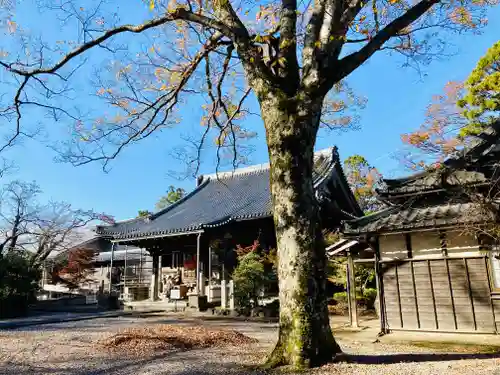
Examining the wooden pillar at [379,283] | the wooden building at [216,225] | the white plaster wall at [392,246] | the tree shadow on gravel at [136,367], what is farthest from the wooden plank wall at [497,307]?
the wooden building at [216,225]

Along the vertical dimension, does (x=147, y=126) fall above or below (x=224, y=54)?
below

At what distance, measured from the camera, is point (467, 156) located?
32.8 ft

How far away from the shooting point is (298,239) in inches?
192

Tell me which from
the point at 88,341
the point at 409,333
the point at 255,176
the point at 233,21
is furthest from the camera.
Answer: the point at 255,176

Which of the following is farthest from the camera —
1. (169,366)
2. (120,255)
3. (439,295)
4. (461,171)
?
(120,255)

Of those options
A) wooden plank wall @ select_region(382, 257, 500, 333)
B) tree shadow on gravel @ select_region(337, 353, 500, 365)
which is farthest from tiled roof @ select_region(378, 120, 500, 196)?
tree shadow on gravel @ select_region(337, 353, 500, 365)

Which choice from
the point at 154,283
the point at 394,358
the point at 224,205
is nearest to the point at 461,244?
the point at 394,358

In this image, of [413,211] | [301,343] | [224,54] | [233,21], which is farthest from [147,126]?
[413,211]

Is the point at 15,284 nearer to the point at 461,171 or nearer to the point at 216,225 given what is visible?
the point at 216,225

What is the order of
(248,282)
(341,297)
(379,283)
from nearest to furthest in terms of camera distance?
(379,283) → (248,282) → (341,297)

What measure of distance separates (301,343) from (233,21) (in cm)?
456

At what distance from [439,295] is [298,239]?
20.6 ft

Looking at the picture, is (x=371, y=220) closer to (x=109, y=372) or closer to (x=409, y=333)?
(x=409, y=333)

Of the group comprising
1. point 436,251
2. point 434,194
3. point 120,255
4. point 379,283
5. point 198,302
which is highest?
point 120,255
